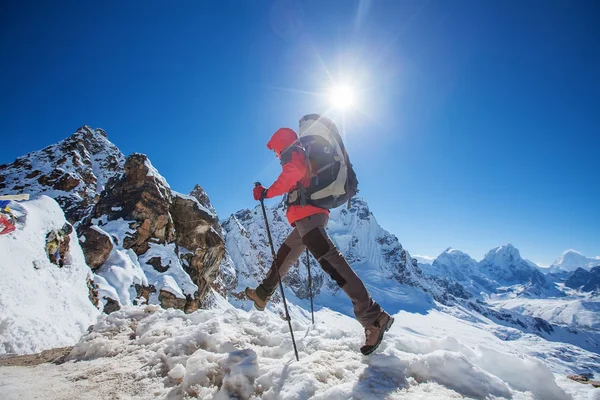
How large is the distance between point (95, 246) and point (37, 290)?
11.5m

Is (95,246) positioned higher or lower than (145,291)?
higher

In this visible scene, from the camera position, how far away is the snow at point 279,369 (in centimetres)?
263

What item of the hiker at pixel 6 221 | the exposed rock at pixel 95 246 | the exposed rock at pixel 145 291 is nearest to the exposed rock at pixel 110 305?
the exposed rock at pixel 145 291

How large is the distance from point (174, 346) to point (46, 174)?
55.9m

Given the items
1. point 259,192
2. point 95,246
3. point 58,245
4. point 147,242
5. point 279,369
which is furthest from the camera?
point 147,242

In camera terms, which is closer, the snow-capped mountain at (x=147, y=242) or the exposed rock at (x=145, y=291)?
the snow-capped mountain at (x=147, y=242)

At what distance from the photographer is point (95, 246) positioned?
1706cm

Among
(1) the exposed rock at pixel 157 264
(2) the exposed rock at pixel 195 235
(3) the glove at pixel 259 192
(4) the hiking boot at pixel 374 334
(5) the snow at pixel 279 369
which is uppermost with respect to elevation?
(2) the exposed rock at pixel 195 235

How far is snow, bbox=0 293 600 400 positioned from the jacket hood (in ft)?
8.71

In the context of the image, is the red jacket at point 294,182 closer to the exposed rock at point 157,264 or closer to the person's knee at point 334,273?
the person's knee at point 334,273

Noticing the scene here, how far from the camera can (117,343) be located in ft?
14.4

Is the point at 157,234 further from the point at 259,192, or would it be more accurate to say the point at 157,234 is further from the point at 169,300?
the point at 259,192

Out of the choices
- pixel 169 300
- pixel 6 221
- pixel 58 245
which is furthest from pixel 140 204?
pixel 6 221

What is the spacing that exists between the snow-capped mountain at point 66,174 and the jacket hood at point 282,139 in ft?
124
